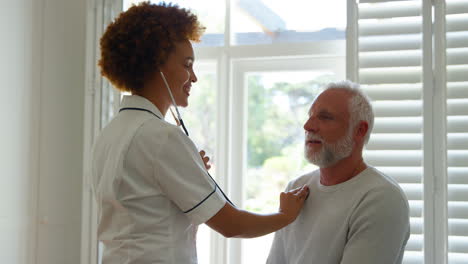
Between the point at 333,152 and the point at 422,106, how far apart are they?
1.81 feet

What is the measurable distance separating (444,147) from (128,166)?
4.12ft

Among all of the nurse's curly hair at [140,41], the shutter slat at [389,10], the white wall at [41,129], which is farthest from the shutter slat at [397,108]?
the white wall at [41,129]

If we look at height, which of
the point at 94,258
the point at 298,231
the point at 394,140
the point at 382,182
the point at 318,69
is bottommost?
the point at 94,258

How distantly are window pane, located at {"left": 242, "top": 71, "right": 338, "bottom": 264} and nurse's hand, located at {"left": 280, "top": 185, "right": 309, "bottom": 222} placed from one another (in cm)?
74

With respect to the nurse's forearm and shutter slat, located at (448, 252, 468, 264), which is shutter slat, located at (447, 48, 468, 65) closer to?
shutter slat, located at (448, 252, 468, 264)

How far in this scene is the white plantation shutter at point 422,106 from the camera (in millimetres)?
1984

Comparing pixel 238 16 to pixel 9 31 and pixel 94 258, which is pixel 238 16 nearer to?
pixel 9 31

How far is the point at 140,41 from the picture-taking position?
4.63 feet

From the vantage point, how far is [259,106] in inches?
101

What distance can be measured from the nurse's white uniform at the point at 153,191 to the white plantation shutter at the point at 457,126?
1051 millimetres

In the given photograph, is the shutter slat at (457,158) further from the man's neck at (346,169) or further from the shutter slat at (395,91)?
the man's neck at (346,169)

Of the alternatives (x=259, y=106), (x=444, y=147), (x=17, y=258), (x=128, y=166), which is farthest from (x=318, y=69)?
(x=17, y=258)

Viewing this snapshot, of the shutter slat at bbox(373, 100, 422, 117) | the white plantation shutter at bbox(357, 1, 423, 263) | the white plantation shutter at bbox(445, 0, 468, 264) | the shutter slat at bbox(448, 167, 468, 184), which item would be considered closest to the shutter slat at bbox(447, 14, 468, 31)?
the white plantation shutter at bbox(445, 0, 468, 264)

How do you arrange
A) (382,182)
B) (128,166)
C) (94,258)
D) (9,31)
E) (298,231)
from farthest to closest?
(94,258) < (9,31) < (298,231) < (382,182) < (128,166)
